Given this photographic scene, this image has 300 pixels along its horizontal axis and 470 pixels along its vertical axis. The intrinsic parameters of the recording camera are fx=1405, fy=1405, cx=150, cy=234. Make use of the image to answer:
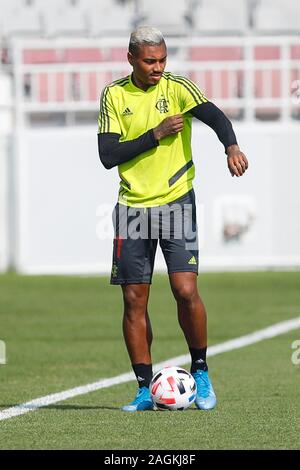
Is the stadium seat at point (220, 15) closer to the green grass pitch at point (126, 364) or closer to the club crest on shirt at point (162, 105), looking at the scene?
the green grass pitch at point (126, 364)

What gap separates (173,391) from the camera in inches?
302

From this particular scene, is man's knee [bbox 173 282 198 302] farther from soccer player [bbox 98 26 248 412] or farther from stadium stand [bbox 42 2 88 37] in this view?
stadium stand [bbox 42 2 88 37]

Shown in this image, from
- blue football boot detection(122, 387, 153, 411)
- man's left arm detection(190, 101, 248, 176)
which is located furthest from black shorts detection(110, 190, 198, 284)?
blue football boot detection(122, 387, 153, 411)

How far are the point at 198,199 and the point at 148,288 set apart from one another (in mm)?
11899

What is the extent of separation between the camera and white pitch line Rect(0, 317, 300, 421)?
7.97m

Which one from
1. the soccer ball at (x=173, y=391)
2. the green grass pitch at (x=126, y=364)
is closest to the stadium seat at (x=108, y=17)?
the green grass pitch at (x=126, y=364)

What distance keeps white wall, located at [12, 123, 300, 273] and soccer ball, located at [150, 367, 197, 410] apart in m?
11.9

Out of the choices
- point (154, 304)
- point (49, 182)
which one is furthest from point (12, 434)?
point (49, 182)

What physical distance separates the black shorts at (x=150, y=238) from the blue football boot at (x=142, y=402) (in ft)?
2.03

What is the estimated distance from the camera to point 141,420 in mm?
7250
